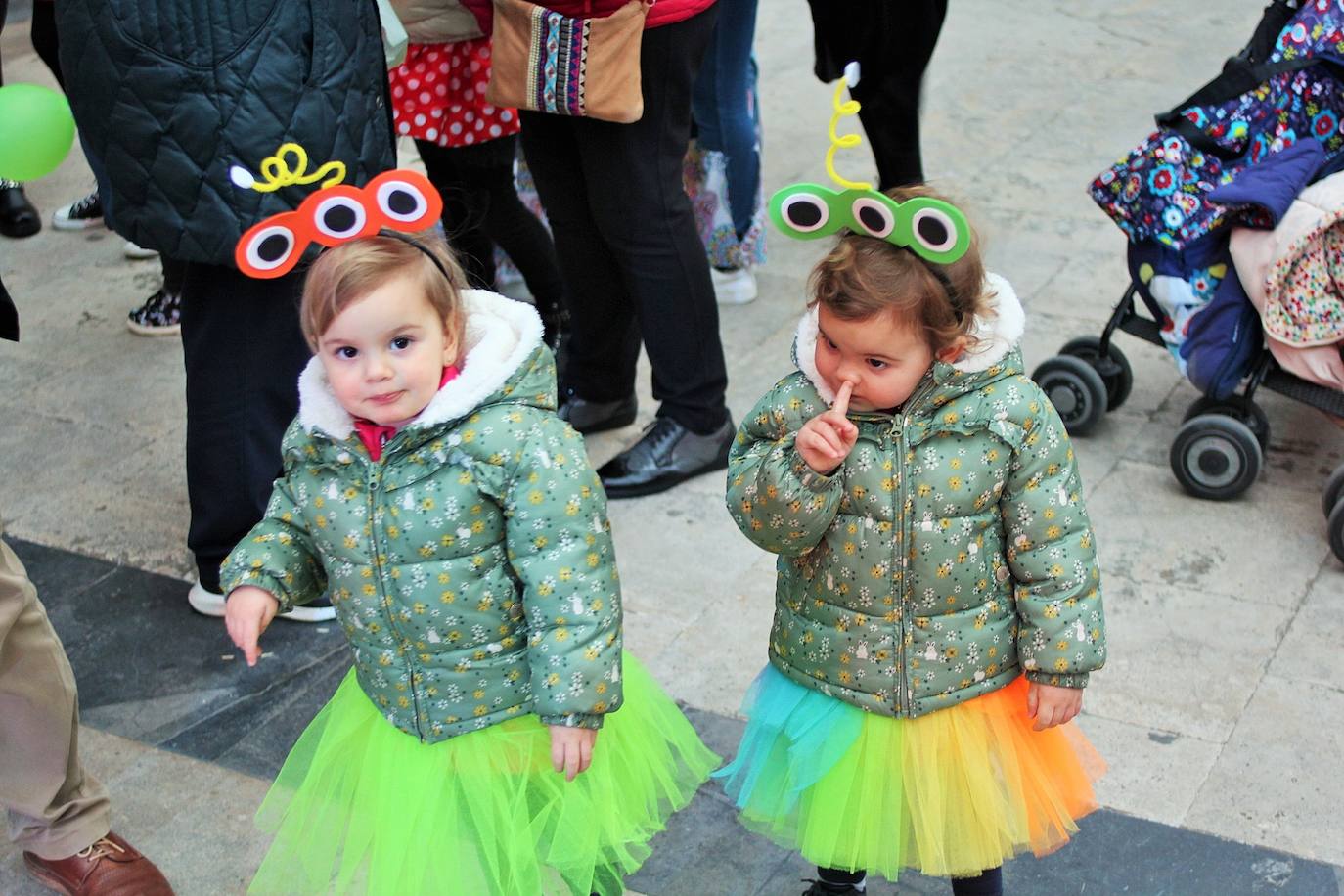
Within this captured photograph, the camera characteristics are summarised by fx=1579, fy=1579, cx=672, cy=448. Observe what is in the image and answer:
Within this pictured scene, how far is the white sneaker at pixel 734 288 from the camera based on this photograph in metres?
5.37

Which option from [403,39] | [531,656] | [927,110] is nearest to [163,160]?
[403,39]

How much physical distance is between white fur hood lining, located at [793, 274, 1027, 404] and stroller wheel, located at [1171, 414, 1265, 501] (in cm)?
184

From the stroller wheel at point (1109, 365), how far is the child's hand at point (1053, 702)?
7.05 feet

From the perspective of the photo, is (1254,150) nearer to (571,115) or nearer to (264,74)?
(571,115)

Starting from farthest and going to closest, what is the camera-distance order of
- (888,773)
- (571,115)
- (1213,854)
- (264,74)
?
(571,115) < (264,74) < (1213,854) < (888,773)

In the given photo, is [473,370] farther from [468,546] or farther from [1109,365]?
[1109,365]

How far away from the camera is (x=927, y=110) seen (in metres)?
7.02

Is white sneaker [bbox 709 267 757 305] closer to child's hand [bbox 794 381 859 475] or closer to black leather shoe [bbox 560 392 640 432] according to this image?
black leather shoe [bbox 560 392 640 432]

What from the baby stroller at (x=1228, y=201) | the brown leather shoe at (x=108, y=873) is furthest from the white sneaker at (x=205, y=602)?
the baby stroller at (x=1228, y=201)

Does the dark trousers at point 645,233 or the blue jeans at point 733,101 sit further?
the blue jeans at point 733,101

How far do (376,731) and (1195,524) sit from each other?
2.38m

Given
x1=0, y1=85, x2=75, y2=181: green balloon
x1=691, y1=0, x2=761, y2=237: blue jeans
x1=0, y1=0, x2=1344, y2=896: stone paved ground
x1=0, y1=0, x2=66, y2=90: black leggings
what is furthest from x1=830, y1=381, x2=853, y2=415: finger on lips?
x1=0, y1=0, x2=66, y2=90: black leggings

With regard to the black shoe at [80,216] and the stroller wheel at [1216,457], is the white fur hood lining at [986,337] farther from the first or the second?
the black shoe at [80,216]

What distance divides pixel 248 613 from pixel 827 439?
0.89 metres
